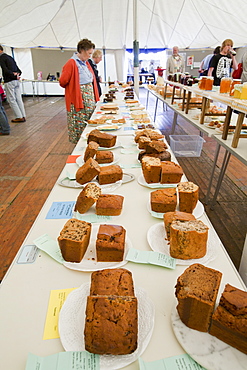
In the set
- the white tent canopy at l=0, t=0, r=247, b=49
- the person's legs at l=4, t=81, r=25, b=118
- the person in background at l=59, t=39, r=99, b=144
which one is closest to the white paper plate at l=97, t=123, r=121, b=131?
the person in background at l=59, t=39, r=99, b=144

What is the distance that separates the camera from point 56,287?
2.83ft

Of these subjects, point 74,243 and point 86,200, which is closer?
point 74,243

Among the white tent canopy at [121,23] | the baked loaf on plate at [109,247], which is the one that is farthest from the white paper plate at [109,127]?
the white tent canopy at [121,23]

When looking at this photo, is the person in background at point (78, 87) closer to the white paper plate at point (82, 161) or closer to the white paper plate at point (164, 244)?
the white paper plate at point (82, 161)

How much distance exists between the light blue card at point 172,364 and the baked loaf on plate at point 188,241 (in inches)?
13.3

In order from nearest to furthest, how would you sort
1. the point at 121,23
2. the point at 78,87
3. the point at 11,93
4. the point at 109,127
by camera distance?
the point at 109,127 → the point at 78,87 → the point at 11,93 → the point at 121,23

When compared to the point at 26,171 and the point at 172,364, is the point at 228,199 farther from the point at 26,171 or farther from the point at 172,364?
the point at 26,171

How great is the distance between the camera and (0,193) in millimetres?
3182

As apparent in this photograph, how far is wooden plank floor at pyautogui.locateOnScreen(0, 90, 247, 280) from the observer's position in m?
2.39

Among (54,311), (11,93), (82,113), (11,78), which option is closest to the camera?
(54,311)

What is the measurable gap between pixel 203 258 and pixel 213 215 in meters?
1.84

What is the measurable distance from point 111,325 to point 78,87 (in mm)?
3126

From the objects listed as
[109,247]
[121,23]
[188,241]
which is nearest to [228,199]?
[188,241]

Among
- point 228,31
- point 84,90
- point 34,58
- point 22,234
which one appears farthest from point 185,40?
point 22,234
